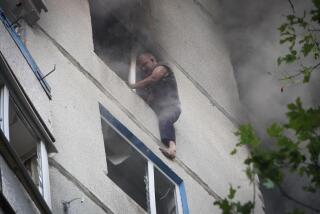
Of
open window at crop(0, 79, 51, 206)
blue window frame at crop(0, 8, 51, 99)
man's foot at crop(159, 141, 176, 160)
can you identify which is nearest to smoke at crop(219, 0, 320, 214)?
man's foot at crop(159, 141, 176, 160)

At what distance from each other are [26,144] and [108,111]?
6.06 ft

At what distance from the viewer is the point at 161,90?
9984 mm

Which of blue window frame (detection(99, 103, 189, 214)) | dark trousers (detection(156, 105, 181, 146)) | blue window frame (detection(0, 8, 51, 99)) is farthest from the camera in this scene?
dark trousers (detection(156, 105, 181, 146))

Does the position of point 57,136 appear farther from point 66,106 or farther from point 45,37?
point 45,37

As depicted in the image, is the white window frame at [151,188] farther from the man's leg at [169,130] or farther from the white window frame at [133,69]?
the white window frame at [133,69]

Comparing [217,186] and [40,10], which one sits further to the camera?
[217,186]

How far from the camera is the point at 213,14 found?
12.3 metres

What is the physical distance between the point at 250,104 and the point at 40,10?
454 centimetres

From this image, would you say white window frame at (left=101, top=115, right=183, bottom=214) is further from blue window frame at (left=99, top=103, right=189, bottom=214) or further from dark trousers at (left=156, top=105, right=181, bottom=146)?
dark trousers at (left=156, top=105, right=181, bottom=146)

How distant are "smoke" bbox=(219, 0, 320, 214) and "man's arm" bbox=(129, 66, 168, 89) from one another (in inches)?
98.8

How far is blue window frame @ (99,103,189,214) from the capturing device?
878 centimetres

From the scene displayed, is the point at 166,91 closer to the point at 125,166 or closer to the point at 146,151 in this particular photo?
the point at 146,151

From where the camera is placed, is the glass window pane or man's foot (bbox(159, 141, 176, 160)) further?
man's foot (bbox(159, 141, 176, 160))

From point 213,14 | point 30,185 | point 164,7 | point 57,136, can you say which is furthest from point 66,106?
point 213,14
